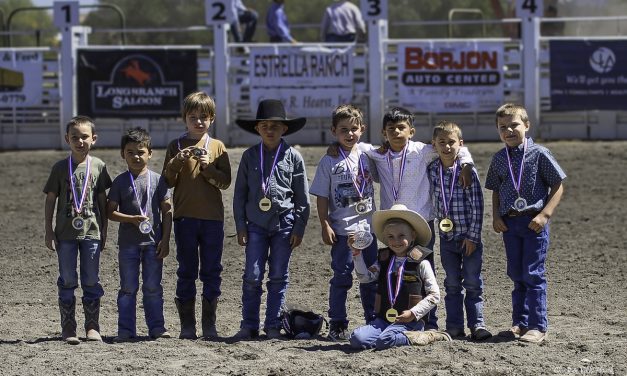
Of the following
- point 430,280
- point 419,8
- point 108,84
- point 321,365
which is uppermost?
point 419,8

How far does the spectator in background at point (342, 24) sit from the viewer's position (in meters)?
19.9

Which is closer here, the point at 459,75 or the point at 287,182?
the point at 287,182

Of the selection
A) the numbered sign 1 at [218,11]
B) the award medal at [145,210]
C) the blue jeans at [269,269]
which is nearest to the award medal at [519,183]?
the blue jeans at [269,269]

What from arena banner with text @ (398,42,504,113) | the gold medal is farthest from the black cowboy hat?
arena banner with text @ (398,42,504,113)

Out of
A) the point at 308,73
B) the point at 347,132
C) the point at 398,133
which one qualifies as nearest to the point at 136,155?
the point at 347,132

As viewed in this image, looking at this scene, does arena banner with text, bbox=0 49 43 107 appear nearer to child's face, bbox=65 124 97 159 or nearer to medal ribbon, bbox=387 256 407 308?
child's face, bbox=65 124 97 159

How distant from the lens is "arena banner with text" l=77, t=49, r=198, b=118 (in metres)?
19.4

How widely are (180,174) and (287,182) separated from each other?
2.68 ft

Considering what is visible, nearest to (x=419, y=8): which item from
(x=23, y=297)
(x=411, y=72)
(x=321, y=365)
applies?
(x=411, y=72)

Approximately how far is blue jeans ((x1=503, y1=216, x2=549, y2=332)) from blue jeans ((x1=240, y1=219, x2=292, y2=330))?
166 centimetres

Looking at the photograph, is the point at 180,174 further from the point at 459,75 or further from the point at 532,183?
the point at 459,75

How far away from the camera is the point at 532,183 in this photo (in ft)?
27.6

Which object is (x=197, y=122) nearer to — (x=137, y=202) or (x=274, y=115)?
(x=274, y=115)

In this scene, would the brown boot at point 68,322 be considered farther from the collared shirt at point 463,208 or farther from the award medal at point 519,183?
the award medal at point 519,183
